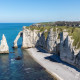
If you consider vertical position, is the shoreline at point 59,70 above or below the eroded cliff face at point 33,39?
below

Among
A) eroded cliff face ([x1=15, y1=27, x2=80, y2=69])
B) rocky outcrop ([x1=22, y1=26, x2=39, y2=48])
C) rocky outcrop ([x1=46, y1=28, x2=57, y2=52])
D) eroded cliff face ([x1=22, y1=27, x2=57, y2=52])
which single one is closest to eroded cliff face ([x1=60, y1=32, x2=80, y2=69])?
eroded cliff face ([x1=15, y1=27, x2=80, y2=69])

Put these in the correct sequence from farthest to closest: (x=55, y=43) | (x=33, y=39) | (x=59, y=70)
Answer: (x=33, y=39)
(x=55, y=43)
(x=59, y=70)

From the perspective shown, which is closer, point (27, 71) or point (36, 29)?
point (27, 71)

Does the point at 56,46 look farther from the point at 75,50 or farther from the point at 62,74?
the point at 62,74

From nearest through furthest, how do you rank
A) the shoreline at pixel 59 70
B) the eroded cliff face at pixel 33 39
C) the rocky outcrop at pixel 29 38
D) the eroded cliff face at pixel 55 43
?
the shoreline at pixel 59 70 → the eroded cliff face at pixel 55 43 → the eroded cliff face at pixel 33 39 → the rocky outcrop at pixel 29 38

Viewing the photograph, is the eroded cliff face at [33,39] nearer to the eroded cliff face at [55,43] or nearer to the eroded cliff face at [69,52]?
the eroded cliff face at [55,43]

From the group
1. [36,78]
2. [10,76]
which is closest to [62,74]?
[36,78]

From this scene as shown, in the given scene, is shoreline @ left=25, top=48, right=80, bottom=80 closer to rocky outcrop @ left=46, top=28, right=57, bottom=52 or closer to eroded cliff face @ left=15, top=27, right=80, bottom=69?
eroded cliff face @ left=15, top=27, right=80, bottom=69

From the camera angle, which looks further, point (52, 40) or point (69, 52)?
point (52, 40)

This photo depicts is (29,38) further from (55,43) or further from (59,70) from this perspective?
(59,70)

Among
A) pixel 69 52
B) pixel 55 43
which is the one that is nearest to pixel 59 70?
pixel 69 52

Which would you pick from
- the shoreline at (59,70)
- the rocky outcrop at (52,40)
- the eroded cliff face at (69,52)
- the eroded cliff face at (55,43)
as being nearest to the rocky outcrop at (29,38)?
the eroded cliff face at (55,43)
